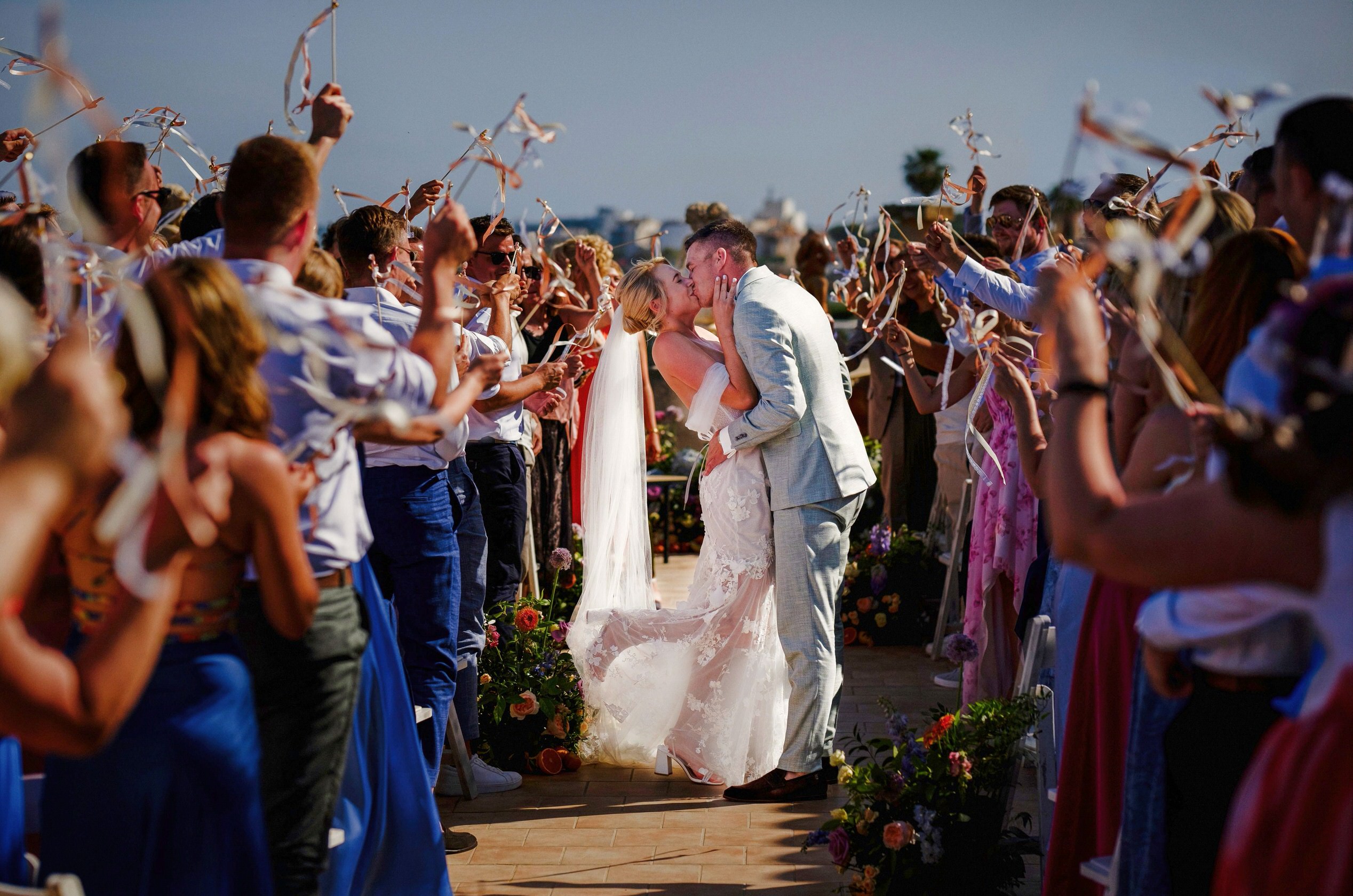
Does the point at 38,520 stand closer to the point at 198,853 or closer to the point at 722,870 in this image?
the point at 198,853

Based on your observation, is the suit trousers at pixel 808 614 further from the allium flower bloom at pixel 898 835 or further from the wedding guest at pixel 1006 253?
the allium flower bloom at pixel 898 835

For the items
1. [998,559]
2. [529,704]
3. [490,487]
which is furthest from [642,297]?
[998,559]

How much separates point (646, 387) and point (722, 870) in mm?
3508

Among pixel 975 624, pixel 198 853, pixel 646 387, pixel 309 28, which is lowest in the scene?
pixel 975 624

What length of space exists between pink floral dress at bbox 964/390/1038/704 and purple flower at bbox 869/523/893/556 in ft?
5.34

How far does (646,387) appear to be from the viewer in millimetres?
6543

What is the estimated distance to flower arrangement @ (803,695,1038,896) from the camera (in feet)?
9.66

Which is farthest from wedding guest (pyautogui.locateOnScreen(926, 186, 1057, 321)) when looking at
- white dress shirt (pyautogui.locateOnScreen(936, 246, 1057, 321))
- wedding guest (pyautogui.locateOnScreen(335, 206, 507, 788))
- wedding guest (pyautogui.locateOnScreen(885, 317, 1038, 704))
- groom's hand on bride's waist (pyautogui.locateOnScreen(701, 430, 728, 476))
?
wedding guest (pyautogui.locateOnScreen(335, 206, 507, 788))

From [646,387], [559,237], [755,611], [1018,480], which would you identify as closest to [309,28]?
[755,611]

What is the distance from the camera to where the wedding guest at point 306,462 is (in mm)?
2113

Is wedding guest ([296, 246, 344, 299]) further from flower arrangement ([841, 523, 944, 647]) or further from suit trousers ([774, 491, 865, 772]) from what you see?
flower arrangement ([841, 523, 944, 647])

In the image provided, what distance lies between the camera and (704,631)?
4.27 meters

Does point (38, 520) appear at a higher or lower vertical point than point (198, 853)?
higher

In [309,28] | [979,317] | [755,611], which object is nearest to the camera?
[309,28]
